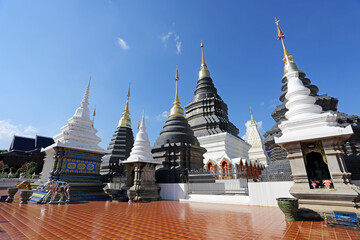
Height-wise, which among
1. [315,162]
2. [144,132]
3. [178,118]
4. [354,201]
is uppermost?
[178,118]

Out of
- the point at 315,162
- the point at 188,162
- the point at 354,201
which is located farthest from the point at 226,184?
the point at 354,201

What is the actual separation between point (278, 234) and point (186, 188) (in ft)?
25.5

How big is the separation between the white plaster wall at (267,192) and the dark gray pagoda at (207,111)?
17813 millimetres

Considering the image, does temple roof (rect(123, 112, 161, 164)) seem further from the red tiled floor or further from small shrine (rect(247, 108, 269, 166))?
small shrine (rect(247, 108, 269, 166))

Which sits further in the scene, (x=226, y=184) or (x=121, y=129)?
(x=121, y=129)

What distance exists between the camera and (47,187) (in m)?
9.15

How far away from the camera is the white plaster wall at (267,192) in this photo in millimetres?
7926

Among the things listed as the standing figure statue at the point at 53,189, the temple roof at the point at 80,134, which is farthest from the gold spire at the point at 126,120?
the standing figure statue at the point at 53,189

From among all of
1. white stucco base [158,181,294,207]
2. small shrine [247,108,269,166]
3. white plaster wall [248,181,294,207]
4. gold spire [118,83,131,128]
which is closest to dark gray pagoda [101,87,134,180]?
gold spire [118,83,131,128]

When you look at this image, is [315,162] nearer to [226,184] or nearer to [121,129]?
[226,184]

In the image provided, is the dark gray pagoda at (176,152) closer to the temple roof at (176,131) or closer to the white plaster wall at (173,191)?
the temple roof at (176,131)

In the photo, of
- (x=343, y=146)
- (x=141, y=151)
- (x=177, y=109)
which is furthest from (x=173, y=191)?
(x=343, y=146)

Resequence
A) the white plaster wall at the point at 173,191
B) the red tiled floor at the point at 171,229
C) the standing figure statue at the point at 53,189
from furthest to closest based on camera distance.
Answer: the white plaster wall at the point at 173,191
the standing figure statue at the point at 53,189
the red tiled floor at the point at 171,229

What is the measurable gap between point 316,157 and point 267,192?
277cm
